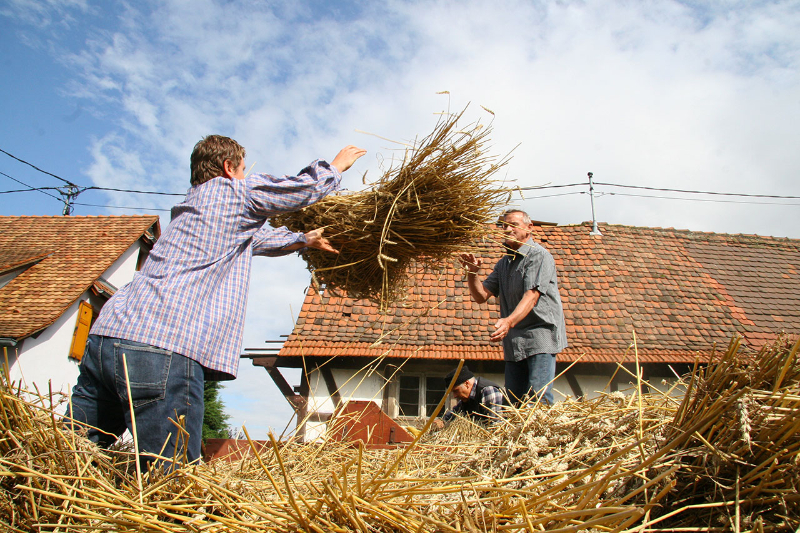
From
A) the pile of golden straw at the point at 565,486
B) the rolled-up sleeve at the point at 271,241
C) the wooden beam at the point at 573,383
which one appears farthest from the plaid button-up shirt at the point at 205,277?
the wooden beam at the point at 573,383

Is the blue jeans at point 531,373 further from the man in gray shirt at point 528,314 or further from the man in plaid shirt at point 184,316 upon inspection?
the man in plaid shirt at point 184,316

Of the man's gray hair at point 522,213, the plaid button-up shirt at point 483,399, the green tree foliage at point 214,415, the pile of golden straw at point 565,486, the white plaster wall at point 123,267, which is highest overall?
the white plaster wall at point 123,267

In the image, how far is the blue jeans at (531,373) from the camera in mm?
2713

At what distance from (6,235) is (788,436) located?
636 inches

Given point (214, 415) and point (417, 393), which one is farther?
point (214, 415)

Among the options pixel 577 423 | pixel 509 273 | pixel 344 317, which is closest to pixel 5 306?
pixel 344 317

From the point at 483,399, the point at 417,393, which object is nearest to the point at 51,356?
the point at 417,393

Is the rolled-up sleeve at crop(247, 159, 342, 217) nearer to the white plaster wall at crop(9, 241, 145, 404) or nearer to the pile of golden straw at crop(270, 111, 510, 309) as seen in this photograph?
the pile of golden straw at crop(270, 111, 510, 309)

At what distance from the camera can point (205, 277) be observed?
5.49 feet

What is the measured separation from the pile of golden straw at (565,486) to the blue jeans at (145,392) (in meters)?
0.21

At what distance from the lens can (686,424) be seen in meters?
0.96

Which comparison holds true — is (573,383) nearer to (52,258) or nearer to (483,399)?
(483,399)

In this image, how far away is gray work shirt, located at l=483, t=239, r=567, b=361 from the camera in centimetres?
282

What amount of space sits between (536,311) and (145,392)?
2.06 metres
